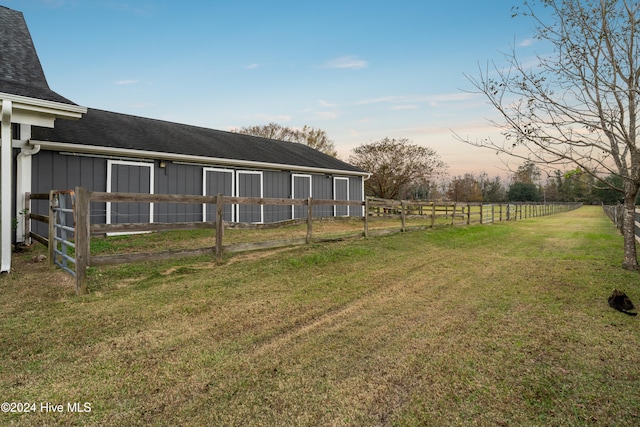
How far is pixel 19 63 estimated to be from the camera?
703cm

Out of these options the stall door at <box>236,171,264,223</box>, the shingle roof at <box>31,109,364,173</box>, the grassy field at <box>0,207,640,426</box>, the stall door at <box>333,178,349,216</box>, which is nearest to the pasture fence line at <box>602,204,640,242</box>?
the grassy field at <box>0,207,640,426</box>

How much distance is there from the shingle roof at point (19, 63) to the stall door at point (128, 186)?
310 cm

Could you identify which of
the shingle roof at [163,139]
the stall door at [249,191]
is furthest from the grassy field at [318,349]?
the stall door at [249,191]

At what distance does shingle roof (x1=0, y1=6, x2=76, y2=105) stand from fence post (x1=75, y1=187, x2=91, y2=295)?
9.19ft

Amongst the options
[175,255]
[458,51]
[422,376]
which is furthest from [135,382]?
[458,51]

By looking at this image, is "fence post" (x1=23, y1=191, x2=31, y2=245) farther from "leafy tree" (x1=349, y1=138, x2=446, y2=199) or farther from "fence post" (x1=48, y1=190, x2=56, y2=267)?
"leafy tree" (x1=349, y1=138, x2=446, y2=199)

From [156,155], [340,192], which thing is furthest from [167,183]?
[340,192]

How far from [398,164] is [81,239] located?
2438cm

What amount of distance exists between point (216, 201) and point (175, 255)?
121cm

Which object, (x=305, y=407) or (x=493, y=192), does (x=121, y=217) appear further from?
(x=493, y=192)

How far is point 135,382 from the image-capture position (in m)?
2.24

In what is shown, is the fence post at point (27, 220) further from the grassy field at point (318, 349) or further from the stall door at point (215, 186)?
the stall door at point (215, 186)

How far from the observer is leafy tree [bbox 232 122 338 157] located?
36.8m

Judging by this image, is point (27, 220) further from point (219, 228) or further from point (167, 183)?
point (219, 228)
